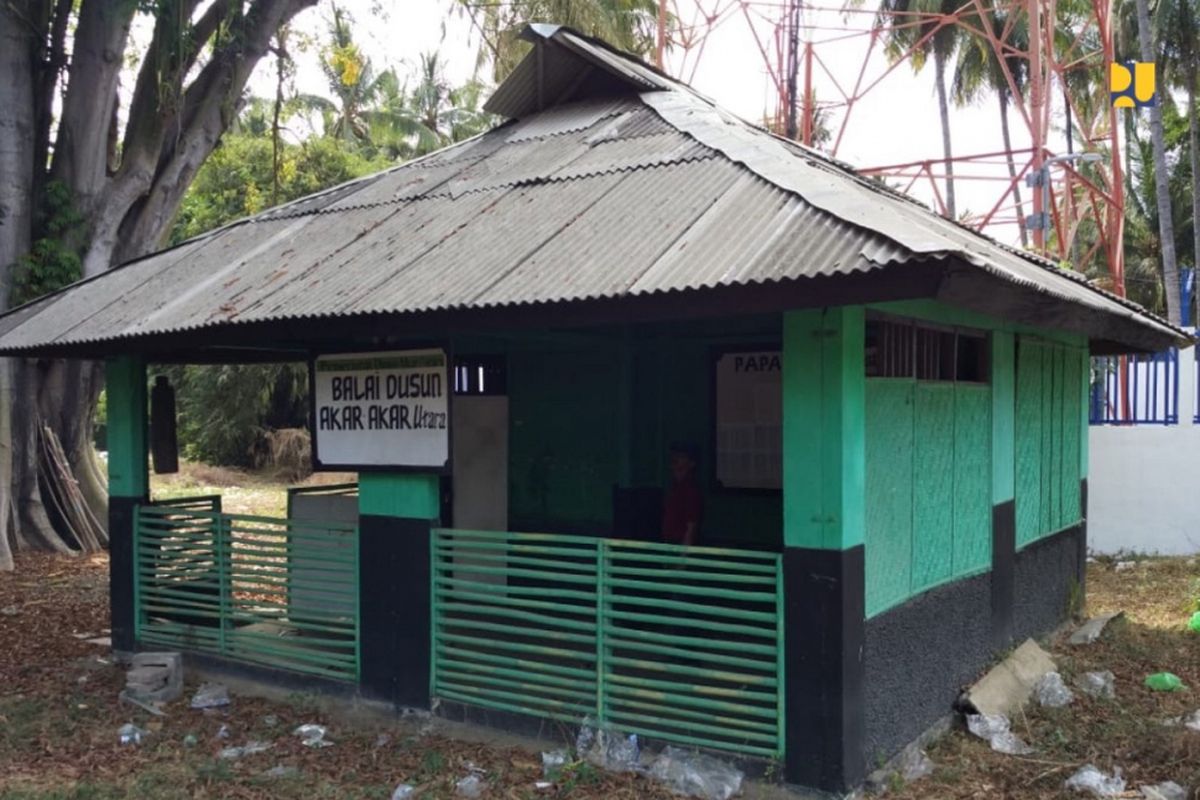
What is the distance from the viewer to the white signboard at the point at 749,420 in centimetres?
835

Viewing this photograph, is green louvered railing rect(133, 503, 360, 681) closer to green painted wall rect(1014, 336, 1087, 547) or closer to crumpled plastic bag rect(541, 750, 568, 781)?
crumpled plastic bag rect(541, 750, 568, 781)

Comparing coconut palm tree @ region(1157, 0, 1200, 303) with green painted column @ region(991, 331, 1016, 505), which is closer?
green painted column @ region(991, 331, 1016, 505)

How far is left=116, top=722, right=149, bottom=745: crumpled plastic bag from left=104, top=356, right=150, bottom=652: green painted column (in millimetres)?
1653

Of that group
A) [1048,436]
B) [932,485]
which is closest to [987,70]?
[1048,436]

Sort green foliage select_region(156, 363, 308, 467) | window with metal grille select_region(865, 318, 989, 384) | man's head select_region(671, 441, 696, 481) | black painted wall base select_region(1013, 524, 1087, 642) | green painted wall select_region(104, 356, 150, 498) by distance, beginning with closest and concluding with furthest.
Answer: window with metal grille select_region(865, 318, 989, 384) → man's head select_region(671, 441, 696, 481) → black painted wall base select_region(1013, 524, 1087, 642) → green painted wall select_region(104, 356, 150, 498) → green foliage select_region(156, 363, 308, 467)

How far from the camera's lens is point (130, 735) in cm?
652

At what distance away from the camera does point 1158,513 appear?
43.3 feet

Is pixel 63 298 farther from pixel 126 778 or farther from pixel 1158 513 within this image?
pixel 1158 513

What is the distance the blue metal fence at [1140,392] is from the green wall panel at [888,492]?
26.4 ft

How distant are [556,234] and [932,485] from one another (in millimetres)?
2698

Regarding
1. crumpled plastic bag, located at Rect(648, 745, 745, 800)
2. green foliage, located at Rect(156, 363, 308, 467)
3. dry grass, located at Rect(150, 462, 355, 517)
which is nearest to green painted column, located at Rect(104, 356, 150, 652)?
crumpled plastic bag, located at Rect(648, 745, 745, 800)

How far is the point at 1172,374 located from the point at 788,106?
7.73 meters

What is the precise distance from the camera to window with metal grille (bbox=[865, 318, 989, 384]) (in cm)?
582

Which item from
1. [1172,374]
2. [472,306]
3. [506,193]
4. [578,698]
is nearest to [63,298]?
[506,193]
